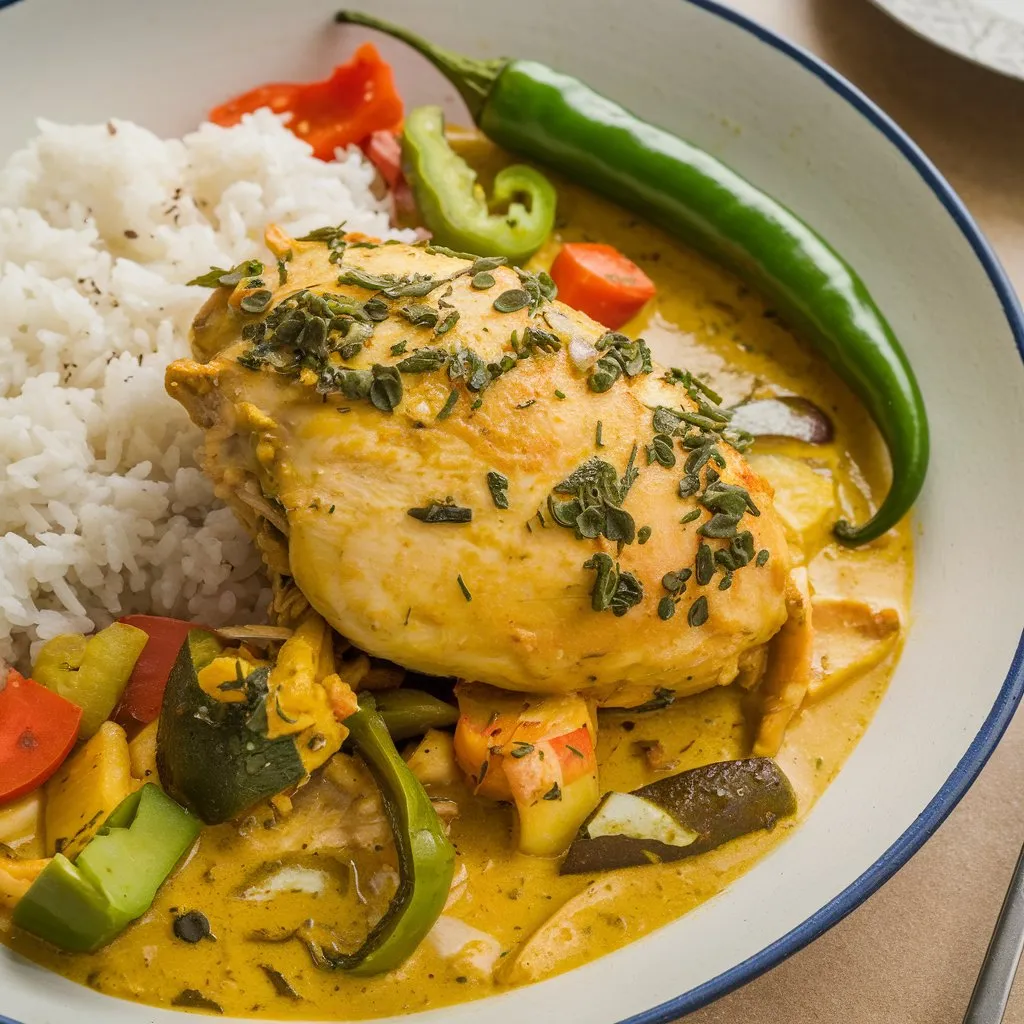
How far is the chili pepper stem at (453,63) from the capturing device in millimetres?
4617

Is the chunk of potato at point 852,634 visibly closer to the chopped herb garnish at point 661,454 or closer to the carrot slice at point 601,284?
the chopped herb garnish at point 661,454

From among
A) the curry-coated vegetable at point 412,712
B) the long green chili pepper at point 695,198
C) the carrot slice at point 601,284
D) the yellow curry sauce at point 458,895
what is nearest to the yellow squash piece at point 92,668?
the yellow curry sauce at point 458,895

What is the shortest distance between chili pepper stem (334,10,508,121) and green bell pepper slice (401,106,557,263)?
16 centimetres

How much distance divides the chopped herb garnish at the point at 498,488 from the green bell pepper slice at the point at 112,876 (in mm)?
1172

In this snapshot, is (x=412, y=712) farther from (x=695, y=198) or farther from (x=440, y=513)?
(x=695, y=198)

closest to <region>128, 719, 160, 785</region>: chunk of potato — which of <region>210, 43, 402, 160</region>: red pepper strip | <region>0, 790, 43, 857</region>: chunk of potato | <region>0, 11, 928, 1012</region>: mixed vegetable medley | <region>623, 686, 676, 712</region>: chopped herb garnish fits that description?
<region>0, 11, 928, 1012</region>: mixed vegetable medley

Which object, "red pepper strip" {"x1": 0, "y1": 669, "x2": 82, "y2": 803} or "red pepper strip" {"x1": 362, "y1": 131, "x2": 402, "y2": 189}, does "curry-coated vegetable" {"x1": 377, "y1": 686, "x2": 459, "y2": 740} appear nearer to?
"red pepper strip" {"x1": 0, "y1": 669, "x2": 82, "y2": 803}

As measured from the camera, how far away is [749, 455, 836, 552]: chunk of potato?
12.6ft

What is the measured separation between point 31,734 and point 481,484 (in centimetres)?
143

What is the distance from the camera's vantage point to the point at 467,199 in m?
4.48

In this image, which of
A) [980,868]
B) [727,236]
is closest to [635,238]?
[727,236]

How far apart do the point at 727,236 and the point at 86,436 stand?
2494mm

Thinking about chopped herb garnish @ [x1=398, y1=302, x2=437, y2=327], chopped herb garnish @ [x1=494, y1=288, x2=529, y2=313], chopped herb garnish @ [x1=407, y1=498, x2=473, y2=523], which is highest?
chopped herb garnish @ [x1=494, y1=288, x2=529, y2=313]

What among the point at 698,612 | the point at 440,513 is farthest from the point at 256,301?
the point at 698,612
